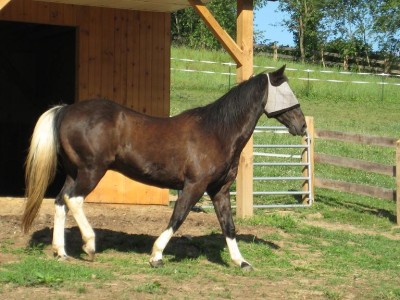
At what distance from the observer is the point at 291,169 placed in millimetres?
17469

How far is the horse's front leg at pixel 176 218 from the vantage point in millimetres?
→ 8094

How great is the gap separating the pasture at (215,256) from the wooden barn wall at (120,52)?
1.70 m

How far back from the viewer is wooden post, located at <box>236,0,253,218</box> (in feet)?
37.0

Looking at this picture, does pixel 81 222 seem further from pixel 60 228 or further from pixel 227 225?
pixel 227 225

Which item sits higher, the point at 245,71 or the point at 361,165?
the point at 245,71

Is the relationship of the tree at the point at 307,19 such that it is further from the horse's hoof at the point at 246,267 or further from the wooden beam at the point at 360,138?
the horse's hoof at the point at 246,267

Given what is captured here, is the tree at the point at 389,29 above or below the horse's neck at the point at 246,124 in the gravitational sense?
above

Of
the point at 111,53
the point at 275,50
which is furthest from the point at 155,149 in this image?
the point at 275,50

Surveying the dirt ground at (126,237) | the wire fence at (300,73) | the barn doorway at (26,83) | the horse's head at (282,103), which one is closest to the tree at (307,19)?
the wire fence at (300,73)

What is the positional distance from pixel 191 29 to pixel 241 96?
34.8 metres

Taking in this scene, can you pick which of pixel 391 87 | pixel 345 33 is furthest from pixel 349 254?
pixel 345 33

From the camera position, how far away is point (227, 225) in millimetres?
8523

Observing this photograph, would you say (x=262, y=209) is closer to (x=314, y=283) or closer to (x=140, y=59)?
(x=140, y=59)

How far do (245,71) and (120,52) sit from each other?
2.32 m
